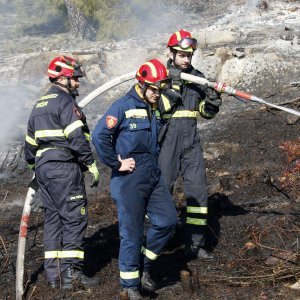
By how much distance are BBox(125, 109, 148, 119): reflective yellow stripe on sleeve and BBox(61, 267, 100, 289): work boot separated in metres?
1.74

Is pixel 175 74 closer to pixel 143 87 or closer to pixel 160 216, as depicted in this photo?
pixel 143 87

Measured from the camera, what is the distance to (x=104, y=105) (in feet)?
44.5

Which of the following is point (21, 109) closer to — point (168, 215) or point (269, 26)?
point (269, 26)

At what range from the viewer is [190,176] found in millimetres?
6551

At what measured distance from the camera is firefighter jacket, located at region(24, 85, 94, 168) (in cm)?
579

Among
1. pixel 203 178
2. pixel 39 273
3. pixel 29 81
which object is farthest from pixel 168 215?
pixel 29 81

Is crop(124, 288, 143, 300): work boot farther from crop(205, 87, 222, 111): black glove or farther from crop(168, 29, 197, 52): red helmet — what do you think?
crop(168, 29, 197, 52): red helmet

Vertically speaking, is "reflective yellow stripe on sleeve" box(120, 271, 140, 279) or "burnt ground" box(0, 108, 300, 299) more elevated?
"reflective yellow stripe on sleeve" box(120, 271, 140, 279)

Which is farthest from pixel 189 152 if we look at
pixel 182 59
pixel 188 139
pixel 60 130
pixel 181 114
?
pixel 60 130

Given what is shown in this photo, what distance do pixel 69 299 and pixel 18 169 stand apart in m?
5.42

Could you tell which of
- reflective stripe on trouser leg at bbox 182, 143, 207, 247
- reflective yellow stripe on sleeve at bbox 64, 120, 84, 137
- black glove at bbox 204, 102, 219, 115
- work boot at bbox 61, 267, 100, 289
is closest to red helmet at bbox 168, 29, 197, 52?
black glove at bbox 204, 102, 219, 115

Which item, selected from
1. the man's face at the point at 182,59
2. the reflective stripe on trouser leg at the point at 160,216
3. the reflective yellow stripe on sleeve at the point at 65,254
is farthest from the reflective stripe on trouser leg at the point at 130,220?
the man's face at the point at 182,59

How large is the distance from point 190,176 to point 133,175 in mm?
1309

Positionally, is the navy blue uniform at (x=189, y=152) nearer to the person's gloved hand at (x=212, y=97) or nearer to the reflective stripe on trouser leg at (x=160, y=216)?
the person's gloved hand at (x=212, y=97)
